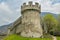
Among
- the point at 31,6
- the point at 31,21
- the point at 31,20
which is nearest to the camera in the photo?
the point at 31,21

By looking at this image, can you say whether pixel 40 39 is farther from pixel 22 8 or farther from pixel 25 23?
pixel 22 8

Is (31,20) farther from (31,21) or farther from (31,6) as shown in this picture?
(31,6)

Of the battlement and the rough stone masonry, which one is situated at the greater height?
the battlement

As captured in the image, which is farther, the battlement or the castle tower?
the battlement

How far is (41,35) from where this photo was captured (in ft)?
157

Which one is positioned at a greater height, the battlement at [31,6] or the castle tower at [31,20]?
the battlement at [31,6]

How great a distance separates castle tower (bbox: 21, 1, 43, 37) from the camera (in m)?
47.1

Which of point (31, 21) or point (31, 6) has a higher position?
point (31, 6)

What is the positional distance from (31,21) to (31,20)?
25 cm

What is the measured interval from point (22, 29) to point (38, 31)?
13.0ft

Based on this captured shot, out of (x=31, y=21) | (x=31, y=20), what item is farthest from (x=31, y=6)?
(x=31, y=21)

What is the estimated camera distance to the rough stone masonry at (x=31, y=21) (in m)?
47.1

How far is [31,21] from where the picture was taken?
4778cm

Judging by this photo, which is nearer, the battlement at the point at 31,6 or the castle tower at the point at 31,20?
the castle tower at the point at 31,20
